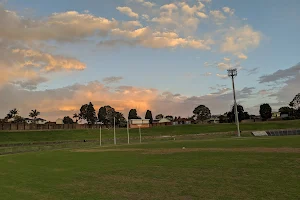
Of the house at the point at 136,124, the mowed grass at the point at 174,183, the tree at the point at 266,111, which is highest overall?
the tree at the point at 266,111

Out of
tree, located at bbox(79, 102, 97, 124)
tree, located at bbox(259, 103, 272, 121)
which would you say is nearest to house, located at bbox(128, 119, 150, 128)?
tree, located at bbox(79, 102, 97, 124)

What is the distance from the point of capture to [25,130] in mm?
102750

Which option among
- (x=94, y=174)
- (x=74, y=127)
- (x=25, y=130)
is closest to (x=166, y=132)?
(x=74, y=127)

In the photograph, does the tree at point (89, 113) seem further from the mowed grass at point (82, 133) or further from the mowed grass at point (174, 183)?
the mowed grass at point (174, 183)

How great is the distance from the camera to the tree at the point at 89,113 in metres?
186

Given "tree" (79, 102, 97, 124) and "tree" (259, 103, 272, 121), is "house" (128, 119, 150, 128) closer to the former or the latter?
"tree" (79, 102, 97, 124)

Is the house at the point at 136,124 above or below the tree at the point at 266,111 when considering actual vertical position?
below

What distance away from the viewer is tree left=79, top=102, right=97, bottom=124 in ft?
611

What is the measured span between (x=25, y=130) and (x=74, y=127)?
76.1ft

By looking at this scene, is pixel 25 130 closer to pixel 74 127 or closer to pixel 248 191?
pixel 74 127

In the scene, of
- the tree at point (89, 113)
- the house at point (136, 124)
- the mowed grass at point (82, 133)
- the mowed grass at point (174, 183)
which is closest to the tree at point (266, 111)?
the mowed grass at point (82, 133)

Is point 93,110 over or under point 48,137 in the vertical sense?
over

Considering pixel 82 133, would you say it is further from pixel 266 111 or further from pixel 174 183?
pixel 266 111

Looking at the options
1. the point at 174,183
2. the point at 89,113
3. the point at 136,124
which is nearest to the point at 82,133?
the point at 136,124
